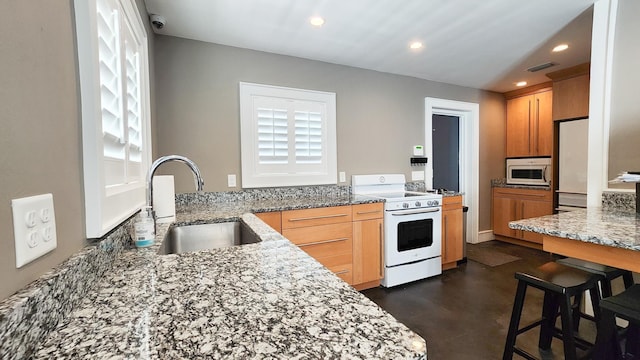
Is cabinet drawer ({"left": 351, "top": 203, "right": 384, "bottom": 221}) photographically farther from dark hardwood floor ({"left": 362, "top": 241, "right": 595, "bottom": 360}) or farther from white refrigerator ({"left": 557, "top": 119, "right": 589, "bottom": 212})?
white refrigerator ({"left": 557, "top": 119, "right": 589, "bottom": 212})

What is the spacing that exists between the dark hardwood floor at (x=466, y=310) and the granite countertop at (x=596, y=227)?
87cm

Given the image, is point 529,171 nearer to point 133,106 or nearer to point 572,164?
point 572,164

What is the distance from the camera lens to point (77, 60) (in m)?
0.73

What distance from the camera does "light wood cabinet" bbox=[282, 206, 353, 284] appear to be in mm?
2260

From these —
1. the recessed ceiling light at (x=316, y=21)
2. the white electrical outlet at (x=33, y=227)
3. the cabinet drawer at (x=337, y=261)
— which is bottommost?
the cabinet drawer at (x=337, y=261)

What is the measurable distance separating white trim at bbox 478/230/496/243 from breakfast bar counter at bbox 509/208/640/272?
2.53 m

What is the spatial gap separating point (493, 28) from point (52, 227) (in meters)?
2.96

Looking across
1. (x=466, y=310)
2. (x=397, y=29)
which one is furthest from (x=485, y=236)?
(x=397, y=29)

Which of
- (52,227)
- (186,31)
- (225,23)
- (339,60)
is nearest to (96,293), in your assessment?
(52,227)

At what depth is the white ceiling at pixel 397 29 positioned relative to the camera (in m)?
1.91

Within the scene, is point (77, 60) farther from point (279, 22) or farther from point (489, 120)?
point (489, 120)

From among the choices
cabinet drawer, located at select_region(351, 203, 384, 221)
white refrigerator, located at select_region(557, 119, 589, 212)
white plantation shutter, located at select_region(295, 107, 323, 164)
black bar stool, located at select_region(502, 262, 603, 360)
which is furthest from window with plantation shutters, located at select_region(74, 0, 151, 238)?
white refrigerator, located at select_region(557, 119, 589, 212)

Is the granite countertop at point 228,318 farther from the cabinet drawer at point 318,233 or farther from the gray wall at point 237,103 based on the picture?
the gray wall at point 237,103

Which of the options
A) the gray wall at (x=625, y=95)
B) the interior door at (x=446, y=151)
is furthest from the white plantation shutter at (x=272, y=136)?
the gray wall at (x=625, y=95)
